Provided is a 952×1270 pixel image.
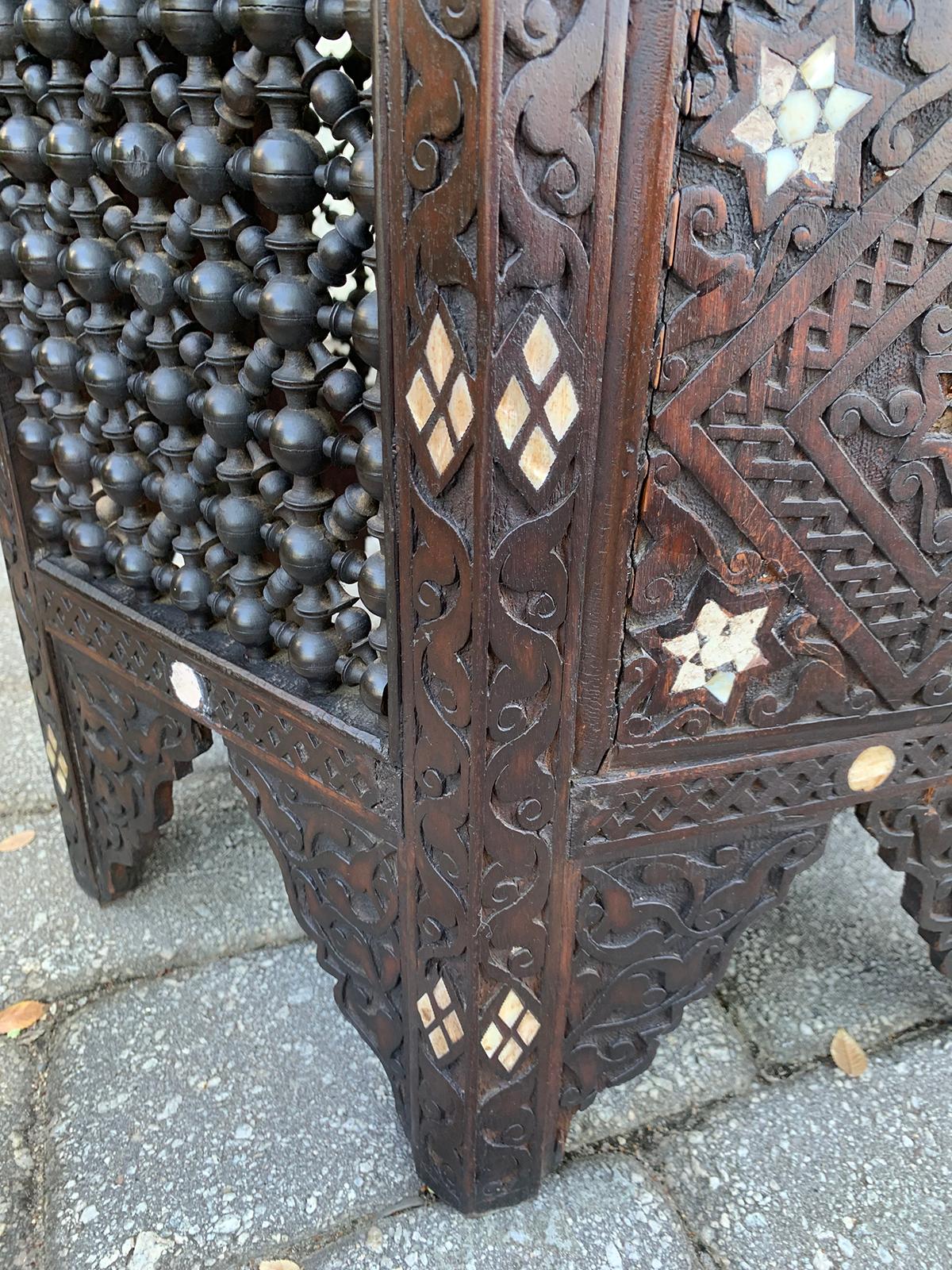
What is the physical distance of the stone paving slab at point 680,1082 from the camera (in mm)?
1237

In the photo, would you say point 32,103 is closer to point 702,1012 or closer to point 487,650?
point 487,650

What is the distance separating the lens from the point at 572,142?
0.62 m

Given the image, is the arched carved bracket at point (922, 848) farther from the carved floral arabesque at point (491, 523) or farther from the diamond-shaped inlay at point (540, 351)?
the diamond-shaped inlay at point (540, 351)

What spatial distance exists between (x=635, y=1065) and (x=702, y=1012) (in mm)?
365

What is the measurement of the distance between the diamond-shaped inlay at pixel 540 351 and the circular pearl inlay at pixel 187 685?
2.04 ft

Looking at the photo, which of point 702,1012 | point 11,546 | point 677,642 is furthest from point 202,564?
point 702,1012

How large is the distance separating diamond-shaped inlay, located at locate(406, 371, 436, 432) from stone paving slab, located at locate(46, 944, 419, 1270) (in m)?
0.95

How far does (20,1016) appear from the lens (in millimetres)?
1379

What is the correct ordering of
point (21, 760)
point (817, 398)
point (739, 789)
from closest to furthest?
point (817, 398) → point (739, 789) → point (21, 760)

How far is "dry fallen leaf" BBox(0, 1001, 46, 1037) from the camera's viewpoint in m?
1.36

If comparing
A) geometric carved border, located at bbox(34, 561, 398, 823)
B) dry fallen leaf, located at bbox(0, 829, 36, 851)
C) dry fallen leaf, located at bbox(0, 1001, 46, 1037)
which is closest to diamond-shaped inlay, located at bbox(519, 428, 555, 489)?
geometric carved border, located at bbox(34, 561, 398, 823)

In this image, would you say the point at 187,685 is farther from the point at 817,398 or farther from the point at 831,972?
the point at 831,972

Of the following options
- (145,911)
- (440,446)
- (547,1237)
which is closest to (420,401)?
(440,446)

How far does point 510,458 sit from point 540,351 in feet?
0.27
